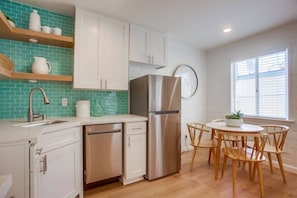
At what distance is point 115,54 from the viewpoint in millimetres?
2340

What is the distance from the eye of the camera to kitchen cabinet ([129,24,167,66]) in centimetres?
249

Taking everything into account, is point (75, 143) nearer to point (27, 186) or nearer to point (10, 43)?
point (27, 186)

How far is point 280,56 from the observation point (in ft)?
8.80

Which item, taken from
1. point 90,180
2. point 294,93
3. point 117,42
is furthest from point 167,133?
point 294,93

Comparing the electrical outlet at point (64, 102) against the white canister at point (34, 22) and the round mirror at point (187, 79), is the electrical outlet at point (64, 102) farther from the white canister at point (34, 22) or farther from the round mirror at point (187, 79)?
the round mirror at point (187, 79)

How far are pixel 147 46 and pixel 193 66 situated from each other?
1.56 m

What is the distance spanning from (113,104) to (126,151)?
86 cm

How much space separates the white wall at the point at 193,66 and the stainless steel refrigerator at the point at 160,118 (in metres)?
0.74

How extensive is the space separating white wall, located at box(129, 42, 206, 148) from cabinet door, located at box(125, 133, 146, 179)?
1275 millimetres

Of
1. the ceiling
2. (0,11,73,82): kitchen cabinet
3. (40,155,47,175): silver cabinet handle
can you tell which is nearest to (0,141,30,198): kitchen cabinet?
(40,155,47,175): silver cabinet handle

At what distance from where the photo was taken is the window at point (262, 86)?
2648 millimetres

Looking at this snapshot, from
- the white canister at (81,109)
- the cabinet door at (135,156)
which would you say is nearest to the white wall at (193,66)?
the white canister at (81,109)

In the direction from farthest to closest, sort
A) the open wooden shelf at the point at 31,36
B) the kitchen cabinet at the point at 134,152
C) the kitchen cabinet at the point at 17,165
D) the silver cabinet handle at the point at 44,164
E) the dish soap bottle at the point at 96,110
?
the dish soap bottle at the point at 96,110, the kitchen cabinet at the point at 134,152, the open wooden shelf at the point at 31,36, the silver cabinet handle at the point at 44,164, the kitchen cabinet at the point at 17,165

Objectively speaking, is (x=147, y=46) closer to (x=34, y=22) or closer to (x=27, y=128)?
(x=34, y=22)
